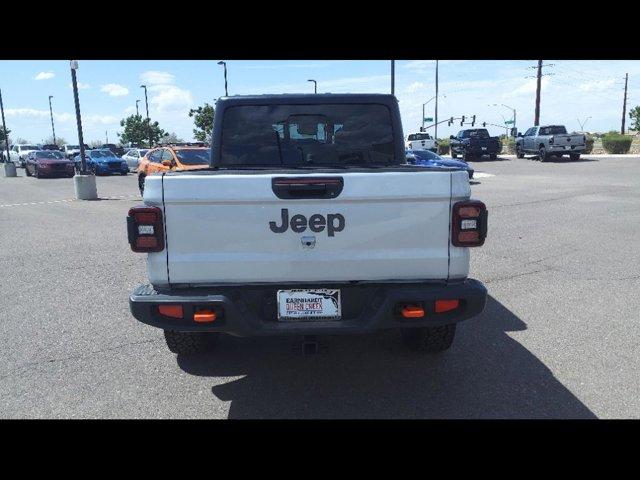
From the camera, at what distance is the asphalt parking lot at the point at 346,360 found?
3.44 m

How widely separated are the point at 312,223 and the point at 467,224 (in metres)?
0.95

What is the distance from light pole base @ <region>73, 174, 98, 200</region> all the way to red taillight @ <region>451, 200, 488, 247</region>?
16.1m

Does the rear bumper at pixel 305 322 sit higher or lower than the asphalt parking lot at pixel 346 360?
higher

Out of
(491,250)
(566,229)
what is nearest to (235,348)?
(491,250)

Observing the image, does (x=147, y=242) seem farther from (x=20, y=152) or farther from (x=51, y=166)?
(x=20, y=152)

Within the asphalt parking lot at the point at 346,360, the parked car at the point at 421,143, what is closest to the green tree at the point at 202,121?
the parked car at the point at 421,143

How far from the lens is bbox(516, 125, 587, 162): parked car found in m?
29.2

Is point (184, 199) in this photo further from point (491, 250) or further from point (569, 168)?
point (569, 168)

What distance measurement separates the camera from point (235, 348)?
4.45 metres

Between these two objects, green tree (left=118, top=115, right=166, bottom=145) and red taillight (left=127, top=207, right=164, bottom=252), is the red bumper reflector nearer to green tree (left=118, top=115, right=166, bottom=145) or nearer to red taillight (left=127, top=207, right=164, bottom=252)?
red taillight (left=127, top=207, right=164, bottom=252)

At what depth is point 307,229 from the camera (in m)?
3.14

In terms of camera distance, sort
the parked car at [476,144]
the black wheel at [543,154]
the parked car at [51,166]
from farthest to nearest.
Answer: the parked car at [476,144] → the black wheel at [543,154] → the parked car at [51,166]

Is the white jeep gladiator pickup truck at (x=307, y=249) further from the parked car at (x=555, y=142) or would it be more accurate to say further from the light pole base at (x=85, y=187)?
the parked car at (x=555, y=142)
